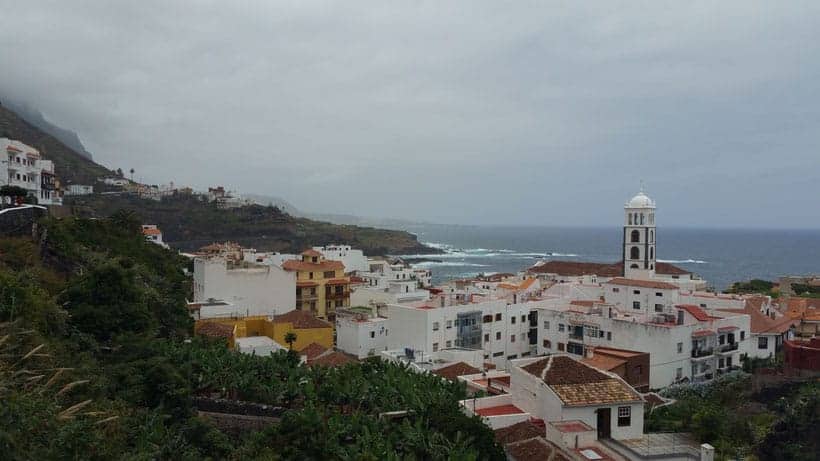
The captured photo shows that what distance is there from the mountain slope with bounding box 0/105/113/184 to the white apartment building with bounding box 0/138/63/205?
42.3m

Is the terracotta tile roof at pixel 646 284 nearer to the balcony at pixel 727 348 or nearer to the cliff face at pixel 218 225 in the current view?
the balcony at pixel 727 348

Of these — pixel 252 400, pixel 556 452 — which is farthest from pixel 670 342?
pixel 252 400

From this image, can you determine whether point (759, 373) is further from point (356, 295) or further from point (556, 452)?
point (356, 295)

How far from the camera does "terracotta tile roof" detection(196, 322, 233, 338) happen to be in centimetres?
2646

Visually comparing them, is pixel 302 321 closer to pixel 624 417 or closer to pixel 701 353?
pixel 624 417

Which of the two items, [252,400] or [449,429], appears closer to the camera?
[449,429]

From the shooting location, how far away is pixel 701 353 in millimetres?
28438

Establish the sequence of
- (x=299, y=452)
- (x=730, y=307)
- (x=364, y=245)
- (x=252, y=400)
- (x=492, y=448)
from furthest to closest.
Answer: (x=364, y=245), (x=730, y=307), (x=252, y=400), (x=492, y=448), (x=299, y=452)

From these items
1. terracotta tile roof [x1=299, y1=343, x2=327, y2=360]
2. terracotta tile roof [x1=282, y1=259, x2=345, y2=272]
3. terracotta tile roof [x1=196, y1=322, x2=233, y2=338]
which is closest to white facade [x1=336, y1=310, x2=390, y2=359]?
terracotta tile roof [x1=299, y1=343, x2=327, y2=360]

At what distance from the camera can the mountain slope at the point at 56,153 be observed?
8181cm

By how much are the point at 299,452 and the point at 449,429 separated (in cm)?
375

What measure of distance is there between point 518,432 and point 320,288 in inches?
1031

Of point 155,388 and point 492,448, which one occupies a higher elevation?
point 155,388

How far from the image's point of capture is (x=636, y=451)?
1583 cm
